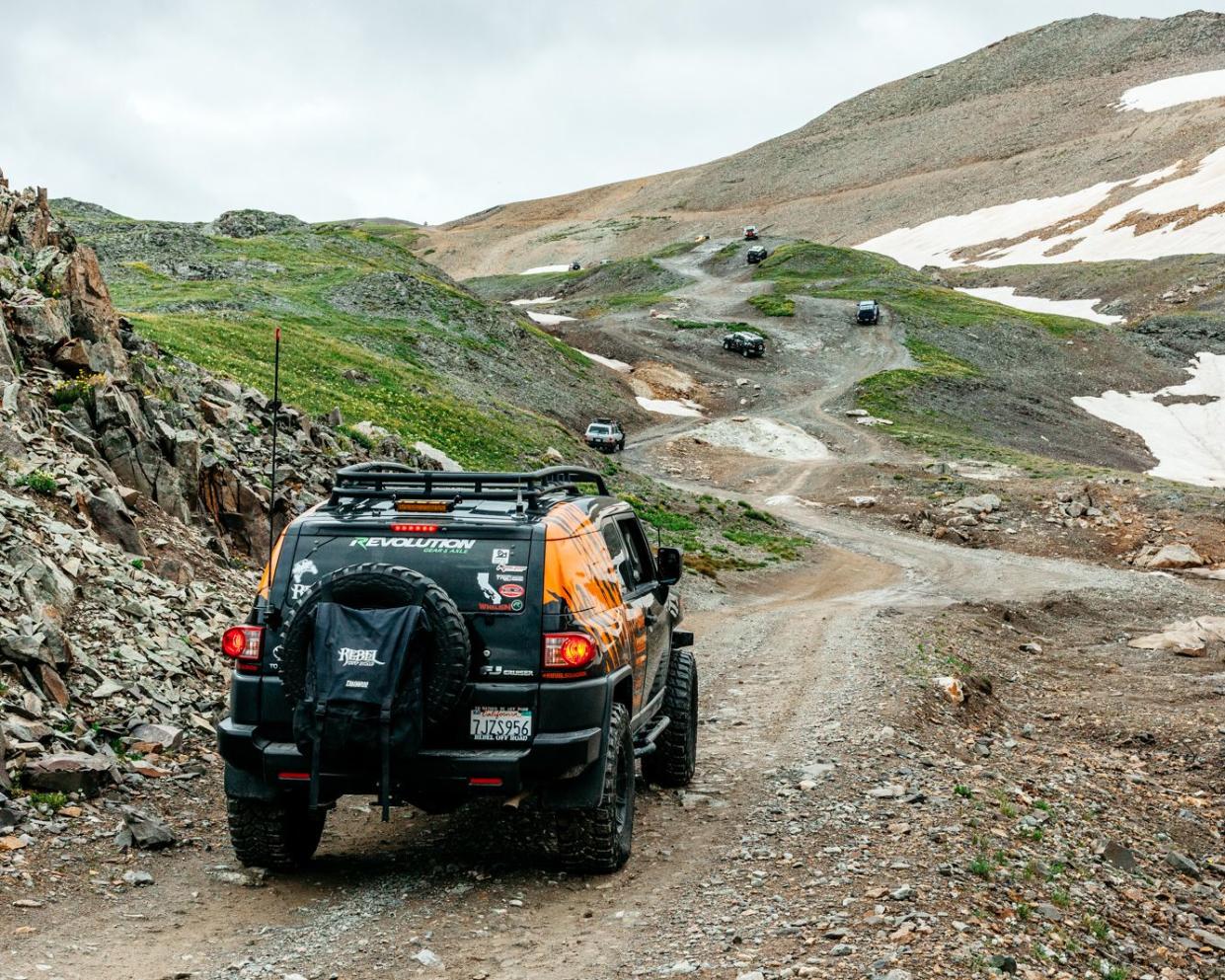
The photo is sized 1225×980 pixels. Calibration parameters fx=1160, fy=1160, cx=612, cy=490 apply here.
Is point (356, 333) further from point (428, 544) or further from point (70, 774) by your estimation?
point (428, 544)

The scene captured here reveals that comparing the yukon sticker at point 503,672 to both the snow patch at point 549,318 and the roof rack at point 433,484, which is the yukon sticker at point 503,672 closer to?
the roof rack at point 433,484

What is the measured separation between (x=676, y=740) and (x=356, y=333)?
4338 cm

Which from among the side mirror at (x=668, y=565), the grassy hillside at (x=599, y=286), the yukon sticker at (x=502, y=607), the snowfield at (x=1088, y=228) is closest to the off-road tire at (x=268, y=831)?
the yukon sticker at (x=502, y=607)

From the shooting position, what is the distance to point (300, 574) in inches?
294

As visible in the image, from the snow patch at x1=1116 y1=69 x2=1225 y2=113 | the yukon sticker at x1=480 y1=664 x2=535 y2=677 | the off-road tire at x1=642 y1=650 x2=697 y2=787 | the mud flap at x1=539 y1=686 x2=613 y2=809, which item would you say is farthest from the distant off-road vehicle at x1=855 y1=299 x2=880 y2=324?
the snow patch at x1=1116 y1=69 x2=1225 y2=113

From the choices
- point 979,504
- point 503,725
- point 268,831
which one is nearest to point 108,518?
point 268,831

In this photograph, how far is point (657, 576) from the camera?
32.7ft

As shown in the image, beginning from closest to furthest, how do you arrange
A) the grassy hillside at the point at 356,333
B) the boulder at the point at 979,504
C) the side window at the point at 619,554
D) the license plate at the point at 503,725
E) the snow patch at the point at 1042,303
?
the license plate at the point at 503,725 → the side window at the point at 619,554 → the grassy hillside at the point at 356,333 → the boulder at the point at 979,504 → the snow patch at the point at 1042,303

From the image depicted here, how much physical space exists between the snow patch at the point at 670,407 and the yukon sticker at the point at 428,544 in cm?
5398

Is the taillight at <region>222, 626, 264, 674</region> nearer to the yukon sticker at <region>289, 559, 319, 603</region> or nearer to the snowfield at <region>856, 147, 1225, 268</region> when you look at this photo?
the yukon sticker at <region>289, 559, 319, 603</region>

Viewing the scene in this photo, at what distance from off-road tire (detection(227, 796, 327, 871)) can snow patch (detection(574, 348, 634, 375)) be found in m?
61.0

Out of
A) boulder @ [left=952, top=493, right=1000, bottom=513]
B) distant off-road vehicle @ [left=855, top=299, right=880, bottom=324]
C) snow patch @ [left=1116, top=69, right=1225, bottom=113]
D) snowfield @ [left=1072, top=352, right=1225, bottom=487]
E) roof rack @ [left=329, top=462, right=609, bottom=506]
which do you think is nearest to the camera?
roof rack @ [left=329, top=462, right=609, bottom=506]

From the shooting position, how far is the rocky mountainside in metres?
130

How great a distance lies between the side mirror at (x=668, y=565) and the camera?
9.75m
